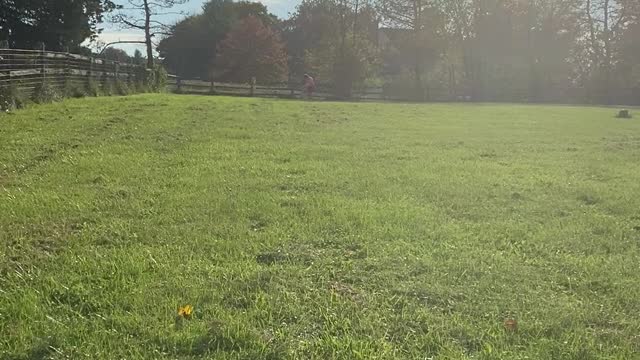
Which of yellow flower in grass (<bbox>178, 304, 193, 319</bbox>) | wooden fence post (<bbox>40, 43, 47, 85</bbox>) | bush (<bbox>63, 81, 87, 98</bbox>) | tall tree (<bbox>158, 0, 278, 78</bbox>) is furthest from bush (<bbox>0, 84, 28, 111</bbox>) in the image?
tall tree (<bbox>158, 0, 278, 78</bbox>)

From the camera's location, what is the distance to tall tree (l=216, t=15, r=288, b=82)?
55.9 meters

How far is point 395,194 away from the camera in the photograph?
684cm

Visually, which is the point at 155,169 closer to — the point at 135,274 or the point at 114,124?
the point at 135,274

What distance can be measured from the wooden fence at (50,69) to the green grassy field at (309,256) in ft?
26.6

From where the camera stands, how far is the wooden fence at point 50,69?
54.3 feet

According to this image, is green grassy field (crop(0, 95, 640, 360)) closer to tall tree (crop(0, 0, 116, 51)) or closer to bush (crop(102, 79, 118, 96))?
bush (crop(102, 79, 118, 96))

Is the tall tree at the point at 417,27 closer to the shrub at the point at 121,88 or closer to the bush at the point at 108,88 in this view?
the shrub at the point at 121,88

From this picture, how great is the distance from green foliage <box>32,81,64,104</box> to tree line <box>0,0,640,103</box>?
30.4 metres

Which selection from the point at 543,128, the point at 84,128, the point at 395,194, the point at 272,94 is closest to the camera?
the point at 395,194

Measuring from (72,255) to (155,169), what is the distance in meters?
3.67

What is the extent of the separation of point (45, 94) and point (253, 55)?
3919 cm

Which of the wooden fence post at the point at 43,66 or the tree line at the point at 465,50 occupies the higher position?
the tree line at the point at 465,50

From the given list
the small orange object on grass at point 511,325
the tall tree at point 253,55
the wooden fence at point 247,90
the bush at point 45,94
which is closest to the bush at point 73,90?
the bush at point 45,94

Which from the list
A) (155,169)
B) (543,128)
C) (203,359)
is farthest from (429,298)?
(543,128)
